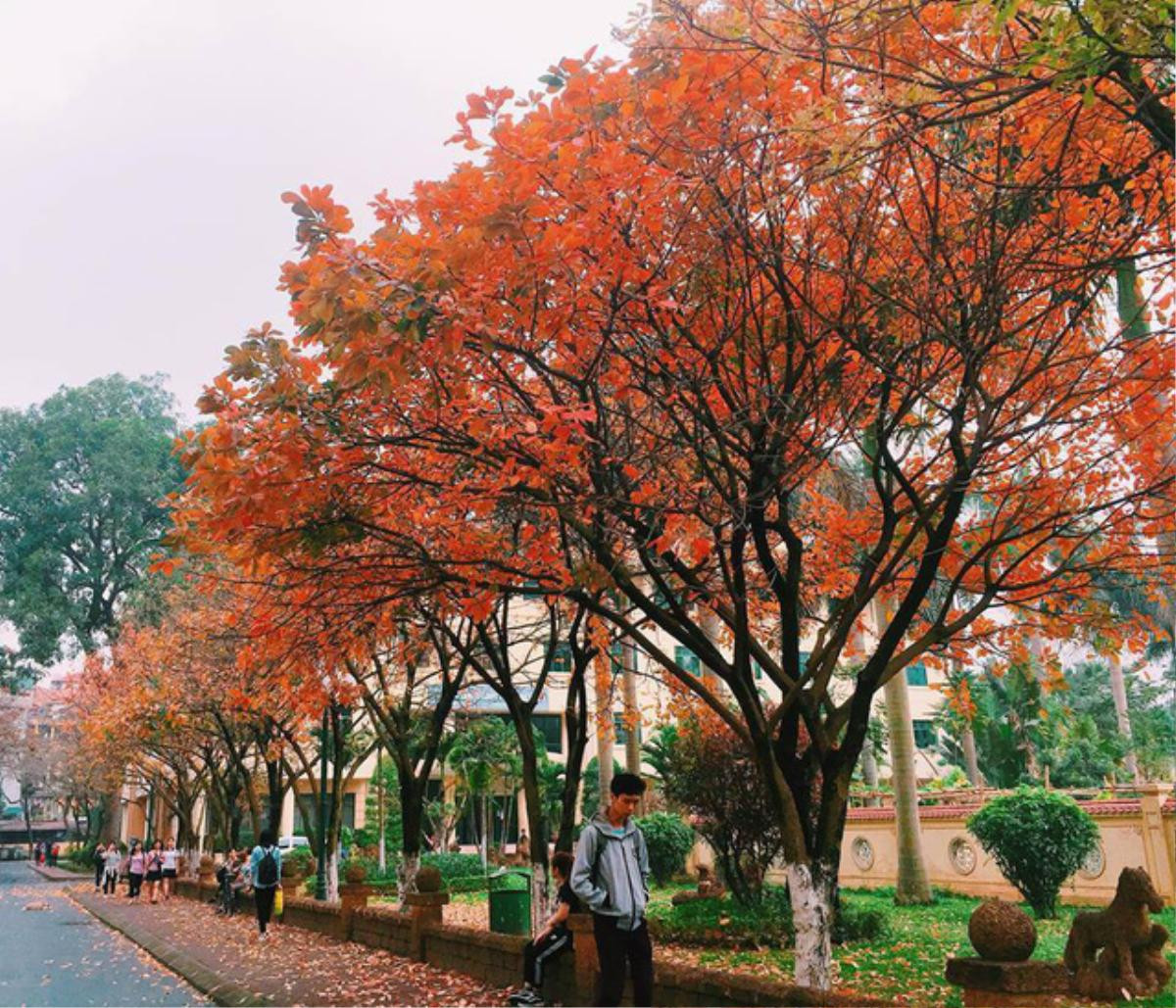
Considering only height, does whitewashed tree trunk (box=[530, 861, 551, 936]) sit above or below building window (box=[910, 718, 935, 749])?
below

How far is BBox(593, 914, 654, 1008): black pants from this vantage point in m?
6.49

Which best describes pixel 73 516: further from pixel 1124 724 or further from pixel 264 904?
pixel 1124 724

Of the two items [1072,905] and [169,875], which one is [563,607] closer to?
[1072,905]

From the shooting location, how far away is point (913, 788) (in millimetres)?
17328

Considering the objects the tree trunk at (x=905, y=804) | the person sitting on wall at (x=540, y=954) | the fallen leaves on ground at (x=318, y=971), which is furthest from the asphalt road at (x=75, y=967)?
the tree trunk at (x=905, y=804)

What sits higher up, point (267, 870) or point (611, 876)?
point (611, 876)

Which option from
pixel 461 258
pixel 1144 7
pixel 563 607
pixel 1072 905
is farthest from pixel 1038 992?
pixel 1072 905

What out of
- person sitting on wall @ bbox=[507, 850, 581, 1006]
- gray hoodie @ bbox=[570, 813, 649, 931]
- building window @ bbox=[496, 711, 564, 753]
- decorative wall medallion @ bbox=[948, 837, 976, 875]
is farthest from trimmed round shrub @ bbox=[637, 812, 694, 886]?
building window @ bbox=[496, 711, 564, 753]

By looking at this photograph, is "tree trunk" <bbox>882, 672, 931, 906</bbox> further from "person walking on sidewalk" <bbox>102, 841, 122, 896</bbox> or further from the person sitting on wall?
"person walking on sidewalk" <bbox>102, 841, 122, 896</bbox>

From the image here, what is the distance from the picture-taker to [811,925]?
6879 millimetres

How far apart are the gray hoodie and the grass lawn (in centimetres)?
363

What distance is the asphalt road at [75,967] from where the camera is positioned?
11.6m

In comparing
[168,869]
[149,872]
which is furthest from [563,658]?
[168,869]

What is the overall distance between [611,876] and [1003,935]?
230 cm
